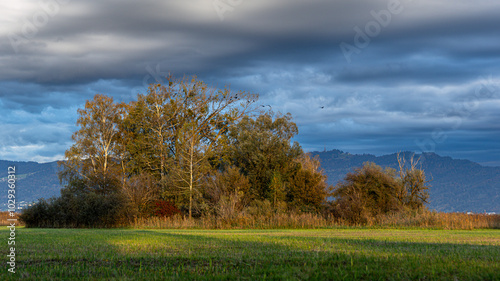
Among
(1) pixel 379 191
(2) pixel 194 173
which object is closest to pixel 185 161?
(2) pixel 194 173

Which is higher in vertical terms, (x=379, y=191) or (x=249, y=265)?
(x=379, y=191)

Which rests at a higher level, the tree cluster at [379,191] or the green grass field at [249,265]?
the tree cluster at [379,191]

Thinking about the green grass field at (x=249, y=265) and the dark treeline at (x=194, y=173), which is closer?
the green grass field at (x=249, y=265)

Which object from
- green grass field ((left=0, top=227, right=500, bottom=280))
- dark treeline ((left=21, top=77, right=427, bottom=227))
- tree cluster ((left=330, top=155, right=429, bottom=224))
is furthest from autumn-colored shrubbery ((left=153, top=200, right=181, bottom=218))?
green grass field ((left=0, top=227, right=500, bottom=280))

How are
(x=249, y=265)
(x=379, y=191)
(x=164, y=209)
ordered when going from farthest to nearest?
(x=164, y=209), (x=379, y=191), (x=249, y=265)

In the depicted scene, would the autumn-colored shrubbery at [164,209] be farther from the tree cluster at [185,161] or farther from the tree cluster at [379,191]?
the tree cluster at [379,191]

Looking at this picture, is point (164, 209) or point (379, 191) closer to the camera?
point (379, 191)

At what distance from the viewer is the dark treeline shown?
42781 millimetres

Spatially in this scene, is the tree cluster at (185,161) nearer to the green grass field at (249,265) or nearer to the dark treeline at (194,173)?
the dark treeline at (194,173)

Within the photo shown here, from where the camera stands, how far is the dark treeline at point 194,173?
4278cm

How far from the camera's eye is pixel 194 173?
51188mm

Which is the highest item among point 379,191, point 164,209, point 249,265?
point 379,191

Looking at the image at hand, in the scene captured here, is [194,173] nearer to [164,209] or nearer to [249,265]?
[164,209]

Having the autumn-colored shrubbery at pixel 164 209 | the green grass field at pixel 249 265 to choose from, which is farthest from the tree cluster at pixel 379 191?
the green grass field at pixel 249 265
